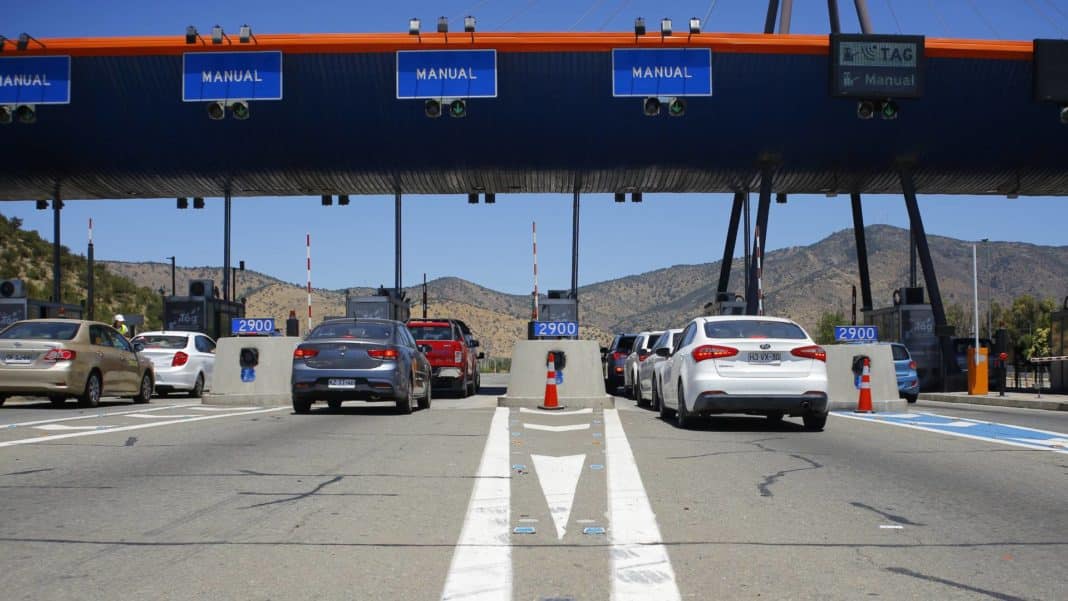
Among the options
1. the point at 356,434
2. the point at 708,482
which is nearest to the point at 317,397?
the point at 356,434

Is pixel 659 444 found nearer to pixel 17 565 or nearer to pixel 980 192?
pixel 17 565

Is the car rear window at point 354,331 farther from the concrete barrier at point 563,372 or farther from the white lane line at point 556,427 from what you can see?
the white lane line at point 556,427

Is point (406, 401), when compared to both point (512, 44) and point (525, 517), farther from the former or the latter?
point (512, 44)

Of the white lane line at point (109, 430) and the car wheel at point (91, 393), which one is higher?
the car wheel at point (91, 393)

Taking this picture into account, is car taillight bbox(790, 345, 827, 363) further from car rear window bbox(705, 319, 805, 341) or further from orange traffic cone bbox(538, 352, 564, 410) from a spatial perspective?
orange traffic cone bbox(538, 352, 564, 410)

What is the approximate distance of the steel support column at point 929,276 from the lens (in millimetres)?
34594

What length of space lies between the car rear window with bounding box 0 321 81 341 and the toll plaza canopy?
11.3 metres

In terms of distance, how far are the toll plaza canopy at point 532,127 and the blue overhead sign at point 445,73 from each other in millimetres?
228

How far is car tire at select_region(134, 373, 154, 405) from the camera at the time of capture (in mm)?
22016

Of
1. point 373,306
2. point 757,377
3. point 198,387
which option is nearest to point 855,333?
point 757,377


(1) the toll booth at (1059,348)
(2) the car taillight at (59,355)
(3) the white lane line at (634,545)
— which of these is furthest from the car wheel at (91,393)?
(1) the toll booth at (1059,348)

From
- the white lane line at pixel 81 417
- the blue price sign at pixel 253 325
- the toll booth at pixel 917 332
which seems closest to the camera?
the white lane line at pixel 81 417

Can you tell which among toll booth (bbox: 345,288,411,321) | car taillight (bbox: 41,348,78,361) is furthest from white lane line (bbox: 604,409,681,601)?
toll booth (bbox: 345,288,411,321)

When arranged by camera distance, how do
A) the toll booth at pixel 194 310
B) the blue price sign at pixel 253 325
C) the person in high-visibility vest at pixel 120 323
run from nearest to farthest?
1. the blue price sign at pixel 253 325
2. the person in high-visibility vest at pixel 120 323
3. the toll booth at pixel 194 310
